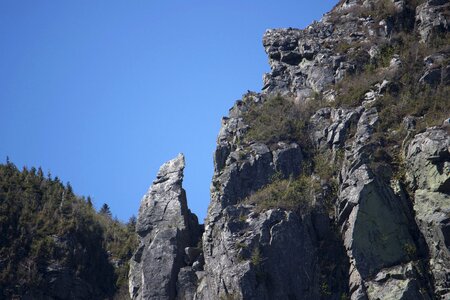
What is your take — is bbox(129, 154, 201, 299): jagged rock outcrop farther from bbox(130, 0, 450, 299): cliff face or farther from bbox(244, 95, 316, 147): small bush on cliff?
bbox(244, 95, 316, 147): small bush on cliff

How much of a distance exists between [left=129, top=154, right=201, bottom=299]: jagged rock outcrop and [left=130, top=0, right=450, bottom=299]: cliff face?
80mm

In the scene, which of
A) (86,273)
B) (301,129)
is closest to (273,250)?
(301,129)

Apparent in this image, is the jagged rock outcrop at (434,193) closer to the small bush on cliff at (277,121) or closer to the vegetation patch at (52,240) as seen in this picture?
the small bush on cliff at (277,121)

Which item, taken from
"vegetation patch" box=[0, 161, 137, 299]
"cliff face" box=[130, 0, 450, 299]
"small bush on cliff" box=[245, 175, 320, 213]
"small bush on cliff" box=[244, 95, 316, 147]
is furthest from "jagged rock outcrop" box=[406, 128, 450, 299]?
"vegetation patch" box=[0, 161, 137, 299]

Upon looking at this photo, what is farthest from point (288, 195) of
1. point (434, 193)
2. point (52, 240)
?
point (52, 240)

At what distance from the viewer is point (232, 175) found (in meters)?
40.2

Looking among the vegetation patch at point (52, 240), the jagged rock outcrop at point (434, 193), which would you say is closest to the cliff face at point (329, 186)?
the jagged rock outcrop at point (434, 193)

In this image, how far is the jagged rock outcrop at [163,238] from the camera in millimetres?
38219

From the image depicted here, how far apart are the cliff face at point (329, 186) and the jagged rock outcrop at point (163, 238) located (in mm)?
80

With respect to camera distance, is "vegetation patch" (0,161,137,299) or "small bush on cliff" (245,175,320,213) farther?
"vegetation patch" (0,161,137,299)

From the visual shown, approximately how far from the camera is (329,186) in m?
37.8

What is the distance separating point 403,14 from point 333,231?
1999 cm

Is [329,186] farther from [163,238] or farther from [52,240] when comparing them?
[52,240]

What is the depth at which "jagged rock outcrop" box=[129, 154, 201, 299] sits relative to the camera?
38219 mm
